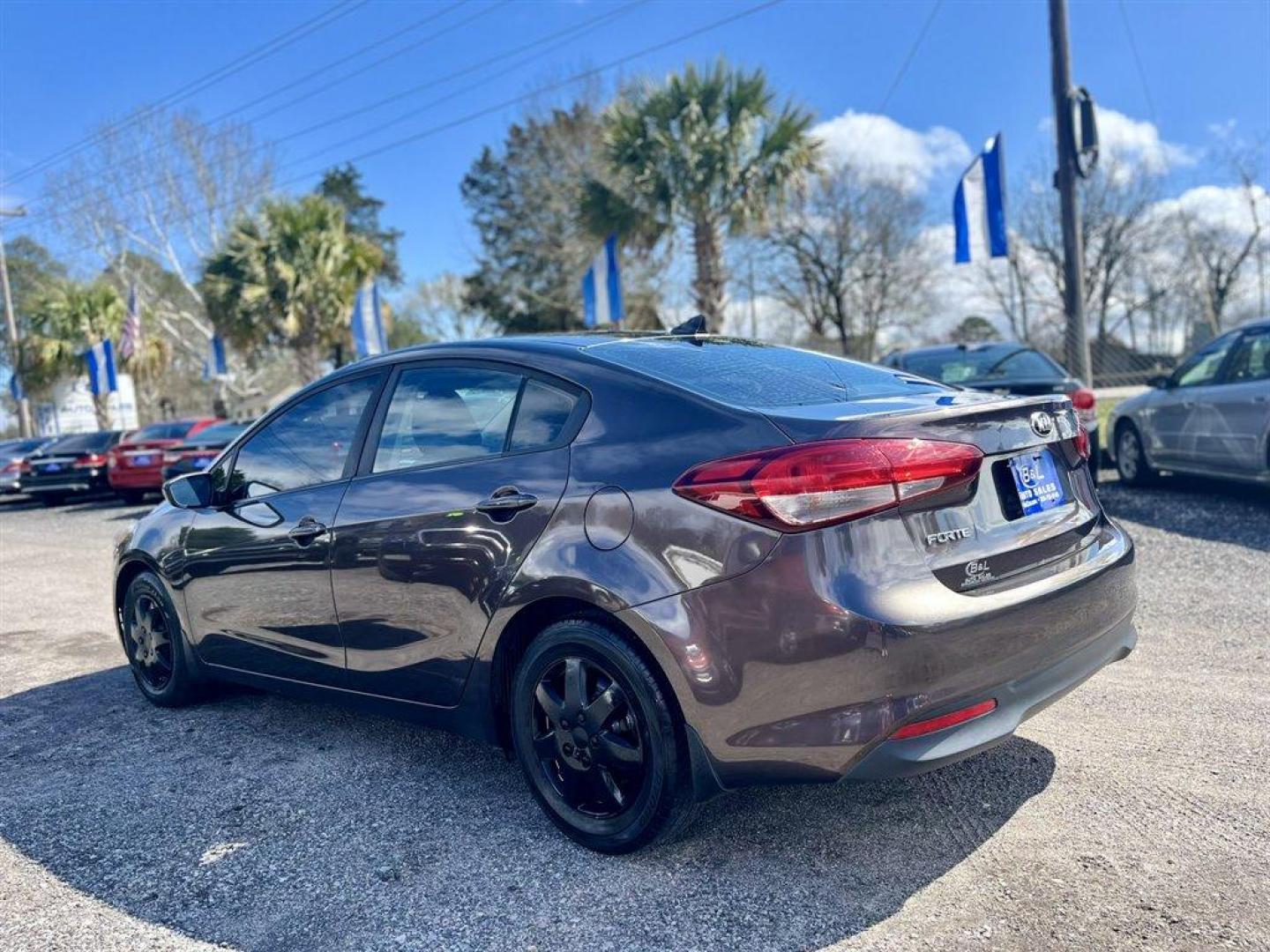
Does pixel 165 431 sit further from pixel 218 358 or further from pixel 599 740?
pixel 599 740

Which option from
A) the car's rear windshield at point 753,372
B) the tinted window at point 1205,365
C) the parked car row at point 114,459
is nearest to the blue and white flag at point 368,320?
the parked car row at point 114,459

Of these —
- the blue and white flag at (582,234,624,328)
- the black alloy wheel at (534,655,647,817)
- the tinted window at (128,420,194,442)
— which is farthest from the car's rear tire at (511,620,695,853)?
the tinted window at (128,420,194,442)

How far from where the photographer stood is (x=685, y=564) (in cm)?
262

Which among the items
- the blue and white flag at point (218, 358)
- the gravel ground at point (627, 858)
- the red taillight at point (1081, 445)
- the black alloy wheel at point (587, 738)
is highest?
the blue and white flag at point (218, 358)

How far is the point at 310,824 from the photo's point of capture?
3.28m

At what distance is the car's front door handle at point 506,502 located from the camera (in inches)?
117

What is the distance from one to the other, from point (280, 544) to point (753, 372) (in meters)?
1.93

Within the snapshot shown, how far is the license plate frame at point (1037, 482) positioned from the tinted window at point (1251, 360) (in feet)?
19.9

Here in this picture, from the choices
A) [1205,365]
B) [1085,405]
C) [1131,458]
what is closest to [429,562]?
[1085,405]

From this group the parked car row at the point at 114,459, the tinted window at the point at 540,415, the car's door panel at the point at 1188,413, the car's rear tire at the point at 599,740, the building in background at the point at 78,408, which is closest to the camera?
the car's rear tire at the point at 599,740

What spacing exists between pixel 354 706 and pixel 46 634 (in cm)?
397

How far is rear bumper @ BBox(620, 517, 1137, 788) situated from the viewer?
247 cm

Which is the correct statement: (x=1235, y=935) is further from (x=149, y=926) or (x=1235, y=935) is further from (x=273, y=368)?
(x=273, y=368)

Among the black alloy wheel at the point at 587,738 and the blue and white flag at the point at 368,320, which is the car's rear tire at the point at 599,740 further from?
the blue and white flag at the point at 368,320
